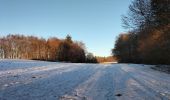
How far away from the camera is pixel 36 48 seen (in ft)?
387

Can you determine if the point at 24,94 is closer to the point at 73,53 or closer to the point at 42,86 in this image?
the point at 42,86

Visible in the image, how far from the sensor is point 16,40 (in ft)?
373

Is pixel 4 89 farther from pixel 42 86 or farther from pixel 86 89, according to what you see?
pixel 86 89

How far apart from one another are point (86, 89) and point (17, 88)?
2.86 metres

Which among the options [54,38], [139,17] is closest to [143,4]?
[139,17]

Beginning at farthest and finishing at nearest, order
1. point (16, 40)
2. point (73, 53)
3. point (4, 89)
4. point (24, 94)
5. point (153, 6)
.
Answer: point (16, 40) → point (73, 53) → point (153, 6) → point (4, 89) → point (24, 94)

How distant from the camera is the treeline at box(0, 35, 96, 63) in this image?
4241 inches

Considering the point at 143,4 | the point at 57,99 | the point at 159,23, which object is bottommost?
the point at 57,99

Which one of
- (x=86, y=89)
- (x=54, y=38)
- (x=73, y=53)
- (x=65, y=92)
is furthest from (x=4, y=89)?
(x=54, y=38)

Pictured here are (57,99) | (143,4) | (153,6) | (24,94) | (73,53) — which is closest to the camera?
(57,99)

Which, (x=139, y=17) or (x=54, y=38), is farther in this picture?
(x=54, y=38)

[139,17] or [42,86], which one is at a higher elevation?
[139,17]

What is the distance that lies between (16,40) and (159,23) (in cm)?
9456

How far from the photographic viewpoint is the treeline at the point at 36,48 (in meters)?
108
